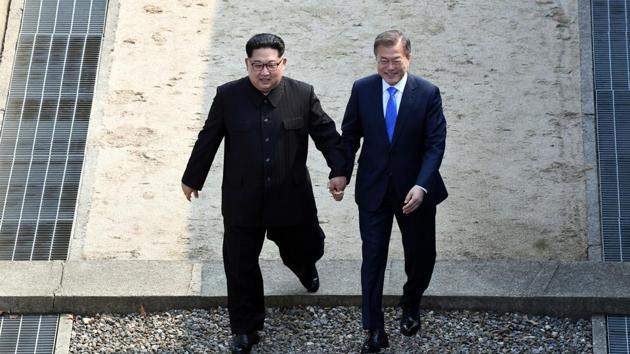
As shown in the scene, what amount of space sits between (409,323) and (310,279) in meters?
0.71

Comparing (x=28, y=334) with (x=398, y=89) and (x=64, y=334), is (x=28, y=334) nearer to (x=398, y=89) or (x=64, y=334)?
(x=64, y=334)

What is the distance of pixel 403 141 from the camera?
7266mm

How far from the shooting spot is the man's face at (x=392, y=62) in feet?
23.3

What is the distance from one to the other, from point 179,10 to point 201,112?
132 centimetres

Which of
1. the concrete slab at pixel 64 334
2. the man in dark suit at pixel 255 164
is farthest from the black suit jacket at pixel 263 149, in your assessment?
the concrete slab at pixel 64 334

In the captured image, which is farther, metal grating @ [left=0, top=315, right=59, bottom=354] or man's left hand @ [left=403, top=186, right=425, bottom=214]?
metal grating @ [left=0, top=315, right=59, bottom=354]

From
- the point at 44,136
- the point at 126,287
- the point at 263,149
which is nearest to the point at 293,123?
the point at 263,149

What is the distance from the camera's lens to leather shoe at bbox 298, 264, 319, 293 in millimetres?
7922

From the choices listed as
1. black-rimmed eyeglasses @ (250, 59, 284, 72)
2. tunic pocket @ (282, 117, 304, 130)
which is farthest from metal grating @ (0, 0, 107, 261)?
black-rimmed eyeglasses @ (250, 59, 284, 72)

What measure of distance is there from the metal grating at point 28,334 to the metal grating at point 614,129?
10.8 feet

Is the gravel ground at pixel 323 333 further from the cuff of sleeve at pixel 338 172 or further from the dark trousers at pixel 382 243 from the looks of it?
the cuff of sleeve at pixel 338 172

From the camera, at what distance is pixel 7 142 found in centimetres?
969

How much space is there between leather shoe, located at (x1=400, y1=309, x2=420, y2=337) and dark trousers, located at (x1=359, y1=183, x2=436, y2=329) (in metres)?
0.24

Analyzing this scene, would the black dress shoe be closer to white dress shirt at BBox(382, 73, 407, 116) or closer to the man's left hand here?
the man's left hand
